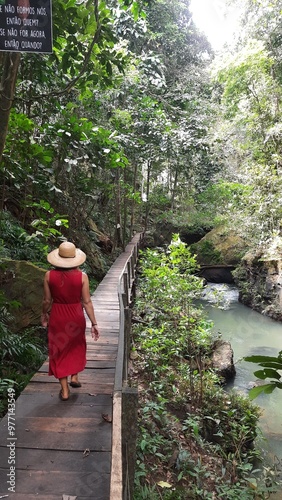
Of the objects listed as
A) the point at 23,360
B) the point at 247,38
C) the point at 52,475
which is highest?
the point at 247,38

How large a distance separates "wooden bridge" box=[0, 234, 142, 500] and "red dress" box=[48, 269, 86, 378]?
42 cm

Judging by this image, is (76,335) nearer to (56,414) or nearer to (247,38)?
(56,414)

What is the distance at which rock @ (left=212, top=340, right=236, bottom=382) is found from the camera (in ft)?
29.7

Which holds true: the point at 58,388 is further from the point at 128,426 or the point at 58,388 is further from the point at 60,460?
the point at 128,426

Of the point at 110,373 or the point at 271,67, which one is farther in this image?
the point at 271,67

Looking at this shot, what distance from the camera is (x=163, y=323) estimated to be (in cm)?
Result: 854

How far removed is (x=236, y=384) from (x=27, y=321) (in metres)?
5.73

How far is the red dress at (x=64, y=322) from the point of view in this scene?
3625 millimetres

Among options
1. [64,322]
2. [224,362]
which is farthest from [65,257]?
[224,362]

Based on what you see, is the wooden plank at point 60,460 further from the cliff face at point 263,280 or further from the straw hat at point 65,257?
the cliff face at point 263,280

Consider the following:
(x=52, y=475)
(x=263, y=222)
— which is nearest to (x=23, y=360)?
(x=52, y=475)

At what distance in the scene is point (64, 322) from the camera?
3629 mm

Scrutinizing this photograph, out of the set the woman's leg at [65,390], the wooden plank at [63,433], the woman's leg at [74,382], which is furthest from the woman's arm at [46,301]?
the wooden plank at [63,433]

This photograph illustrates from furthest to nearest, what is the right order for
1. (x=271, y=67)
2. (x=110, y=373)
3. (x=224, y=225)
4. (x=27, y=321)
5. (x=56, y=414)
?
(x=224, y=225)
(x=271, y=67)
(x=27, y=321)
(x=110, y=373)
(x=56, y=414)
